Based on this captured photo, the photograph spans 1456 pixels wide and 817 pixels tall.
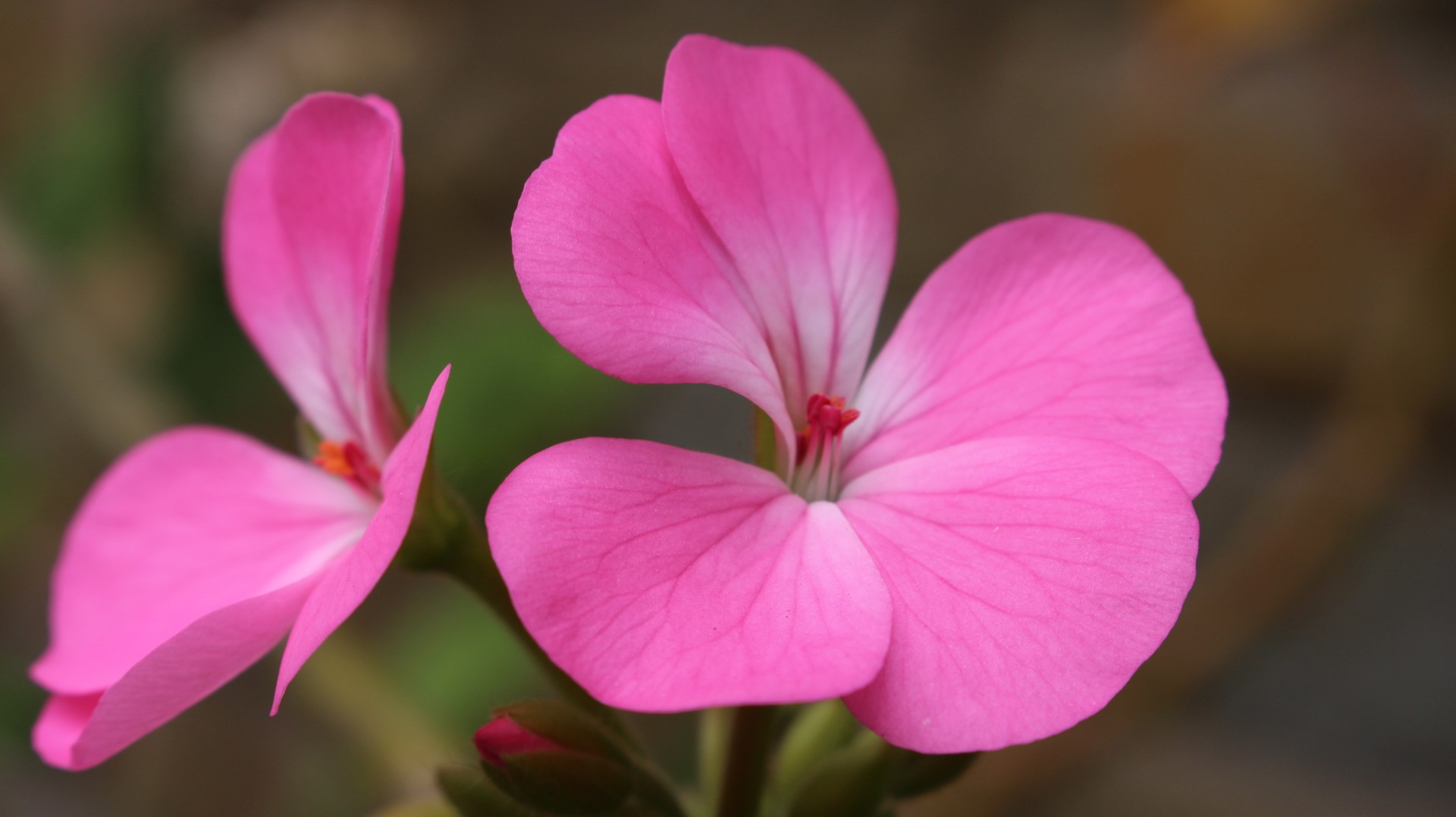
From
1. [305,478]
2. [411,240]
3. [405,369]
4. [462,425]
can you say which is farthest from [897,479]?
[411,240]

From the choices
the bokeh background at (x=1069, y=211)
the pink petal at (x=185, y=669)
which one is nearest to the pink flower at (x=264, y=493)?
the pink petal at (x=185, y=669)

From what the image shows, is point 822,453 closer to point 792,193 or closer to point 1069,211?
point 792,193

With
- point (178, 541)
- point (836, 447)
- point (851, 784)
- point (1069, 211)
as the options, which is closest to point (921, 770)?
point (851, 784)

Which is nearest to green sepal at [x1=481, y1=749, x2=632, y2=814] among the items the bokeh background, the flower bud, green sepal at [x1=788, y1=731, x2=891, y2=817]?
the flower bud

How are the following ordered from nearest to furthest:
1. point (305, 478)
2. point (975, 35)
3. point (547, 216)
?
point (547, 216)
point (305, 478)
point (975, 35)

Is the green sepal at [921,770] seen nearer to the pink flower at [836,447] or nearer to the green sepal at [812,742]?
the green sepal at [812,742]

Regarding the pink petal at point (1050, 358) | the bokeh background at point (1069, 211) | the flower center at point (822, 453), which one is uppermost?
the pink petal at point (1050, 358)

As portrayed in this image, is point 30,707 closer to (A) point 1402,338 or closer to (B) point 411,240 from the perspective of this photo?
(B) point 411,240
